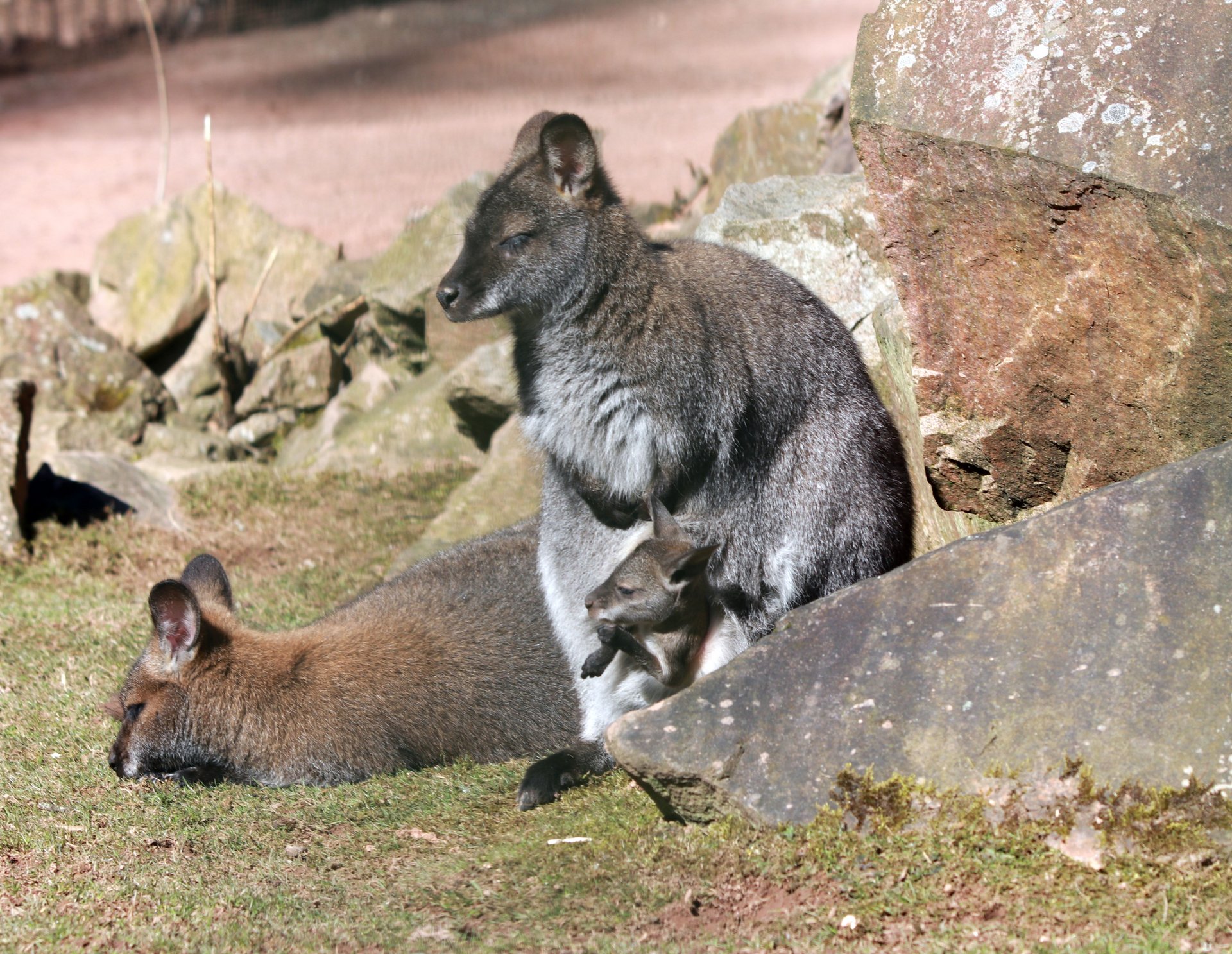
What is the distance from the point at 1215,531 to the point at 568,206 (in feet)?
7.72

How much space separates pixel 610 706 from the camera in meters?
4.99

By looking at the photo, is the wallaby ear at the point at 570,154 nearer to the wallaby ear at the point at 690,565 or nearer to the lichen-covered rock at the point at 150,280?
the wallaby ear at the point at 690,565

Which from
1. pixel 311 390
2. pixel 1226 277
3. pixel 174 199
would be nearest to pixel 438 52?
pixel 174 199

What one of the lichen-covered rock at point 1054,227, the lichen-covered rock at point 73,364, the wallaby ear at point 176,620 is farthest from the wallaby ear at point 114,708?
the lichen-covered rock at point 73,364

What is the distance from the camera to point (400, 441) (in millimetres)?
9422

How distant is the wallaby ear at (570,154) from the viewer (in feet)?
15.6

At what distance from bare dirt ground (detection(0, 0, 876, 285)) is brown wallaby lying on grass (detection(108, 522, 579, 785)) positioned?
25.2 ft

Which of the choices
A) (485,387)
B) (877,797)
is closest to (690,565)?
(877,797)

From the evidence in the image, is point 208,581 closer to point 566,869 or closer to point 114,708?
point 114,708

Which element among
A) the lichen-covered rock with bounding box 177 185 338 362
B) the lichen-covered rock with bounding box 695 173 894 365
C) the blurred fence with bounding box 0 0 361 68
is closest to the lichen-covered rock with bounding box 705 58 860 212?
the lichen-covered rock with bounding box 695 173 894 365

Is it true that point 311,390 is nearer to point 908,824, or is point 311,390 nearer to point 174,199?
point 174,199

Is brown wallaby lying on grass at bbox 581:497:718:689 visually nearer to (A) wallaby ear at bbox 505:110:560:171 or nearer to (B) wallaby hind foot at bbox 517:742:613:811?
(B) wallaby hind foot at bbox 517:742:613:811

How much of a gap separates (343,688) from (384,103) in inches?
565

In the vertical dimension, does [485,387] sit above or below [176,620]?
below
